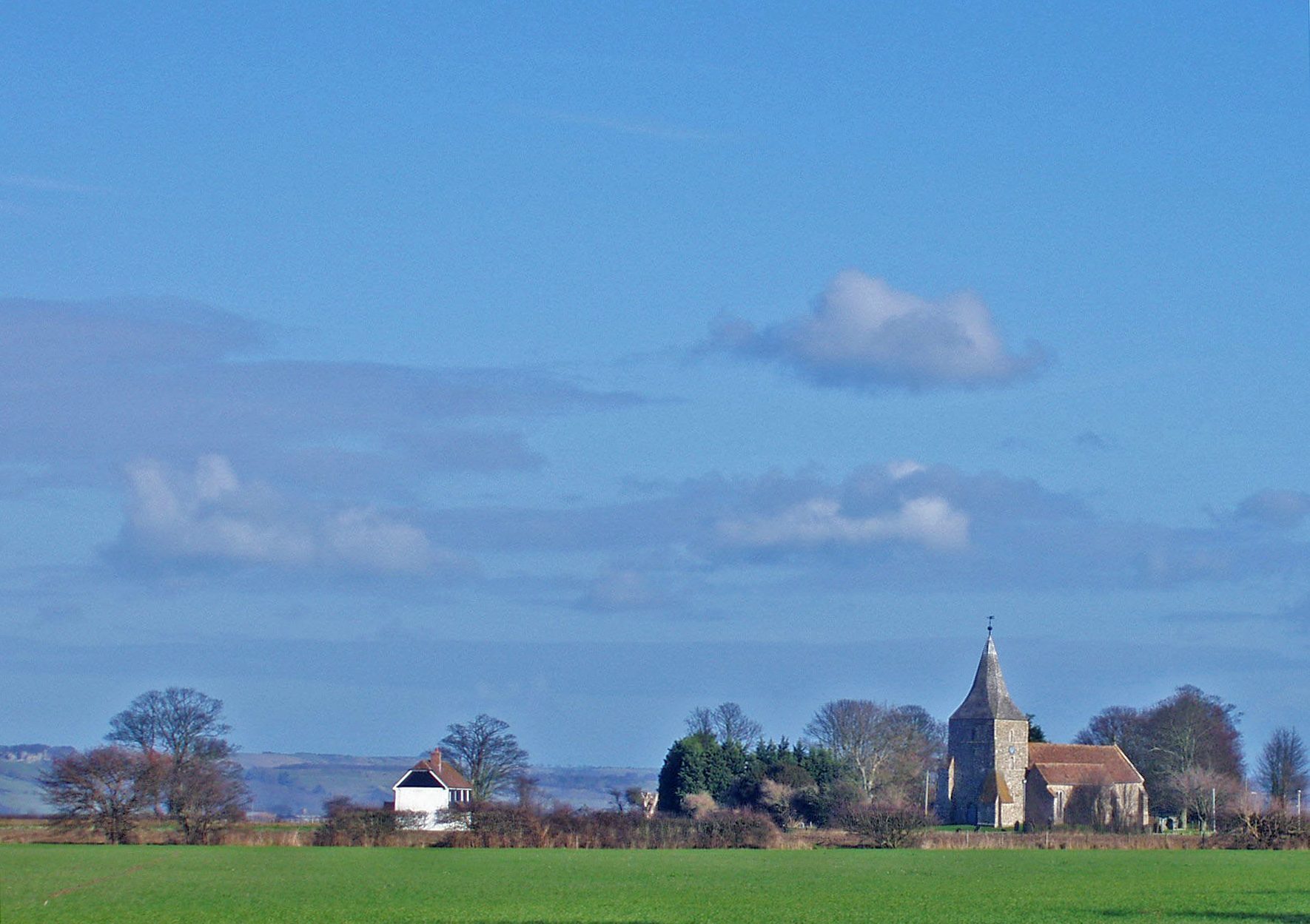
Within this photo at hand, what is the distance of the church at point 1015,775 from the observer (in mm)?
103125

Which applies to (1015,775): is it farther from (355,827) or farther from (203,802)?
(203,802)

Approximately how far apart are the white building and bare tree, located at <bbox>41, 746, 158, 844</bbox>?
2597 centimetres

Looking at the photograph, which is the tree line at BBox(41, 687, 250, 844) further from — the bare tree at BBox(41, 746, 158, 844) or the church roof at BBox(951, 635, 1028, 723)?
the church roof at BBox(951, 635, 1028, 723)

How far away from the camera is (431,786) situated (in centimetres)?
9300

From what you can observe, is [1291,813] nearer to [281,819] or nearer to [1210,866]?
[1210,866]

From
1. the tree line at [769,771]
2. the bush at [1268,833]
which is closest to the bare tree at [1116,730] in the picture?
the tree line at [769,771]

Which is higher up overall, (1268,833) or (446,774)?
(446,774)

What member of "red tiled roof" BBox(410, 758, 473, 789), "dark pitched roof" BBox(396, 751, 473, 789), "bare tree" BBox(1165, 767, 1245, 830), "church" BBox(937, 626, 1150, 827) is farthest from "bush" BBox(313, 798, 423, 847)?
"bare tree" BBox(1165, 767, 1245, 830)

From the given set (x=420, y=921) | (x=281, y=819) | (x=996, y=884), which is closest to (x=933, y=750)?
(x=281, y=819)

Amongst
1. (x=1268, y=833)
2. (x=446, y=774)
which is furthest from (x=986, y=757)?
(x=446, y=774)

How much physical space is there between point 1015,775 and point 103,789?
61525 mm

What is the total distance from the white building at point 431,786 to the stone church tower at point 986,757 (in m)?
31.9

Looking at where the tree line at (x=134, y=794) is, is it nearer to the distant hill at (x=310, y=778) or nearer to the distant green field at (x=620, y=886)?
the distant green field at (x=620, y=886)

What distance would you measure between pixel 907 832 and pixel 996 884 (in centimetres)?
2978
